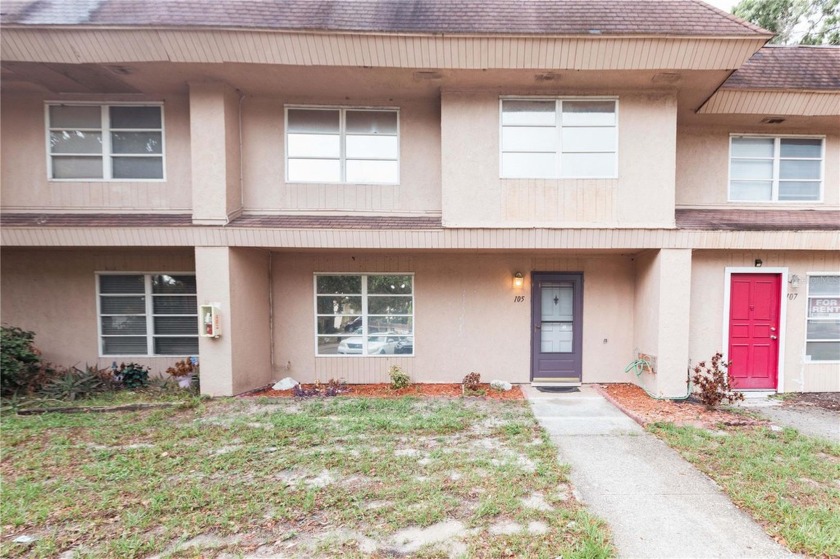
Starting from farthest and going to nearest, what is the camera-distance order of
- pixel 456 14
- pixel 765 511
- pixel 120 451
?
pixel 456 14 < pixel 120 451 < pixel 765 511

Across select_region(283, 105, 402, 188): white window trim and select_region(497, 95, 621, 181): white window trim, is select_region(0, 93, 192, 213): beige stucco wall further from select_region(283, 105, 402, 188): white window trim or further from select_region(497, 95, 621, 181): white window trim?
select_region(497, 95, 621, 181): white window trim

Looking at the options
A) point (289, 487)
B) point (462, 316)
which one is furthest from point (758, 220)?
point (289, 487)

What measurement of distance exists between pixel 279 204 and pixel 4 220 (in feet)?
15.8

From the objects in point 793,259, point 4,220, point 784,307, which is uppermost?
point 4,220

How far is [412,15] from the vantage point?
19.8 ft

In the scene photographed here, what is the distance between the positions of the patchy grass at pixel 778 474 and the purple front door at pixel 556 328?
7.50 feet

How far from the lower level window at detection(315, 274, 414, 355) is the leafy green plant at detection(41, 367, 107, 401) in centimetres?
409

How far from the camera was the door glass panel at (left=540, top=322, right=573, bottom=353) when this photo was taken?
7.48m

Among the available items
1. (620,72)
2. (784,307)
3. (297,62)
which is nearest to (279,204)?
(297,62)

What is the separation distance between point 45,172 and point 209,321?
467cm

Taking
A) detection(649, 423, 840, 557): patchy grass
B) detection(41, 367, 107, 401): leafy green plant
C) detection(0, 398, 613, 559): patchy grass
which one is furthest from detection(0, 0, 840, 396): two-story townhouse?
detection(0, 398, 613, 559): patchy grass

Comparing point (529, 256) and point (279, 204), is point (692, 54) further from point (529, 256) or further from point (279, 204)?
point (279, 204)

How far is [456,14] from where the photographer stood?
6047 mm

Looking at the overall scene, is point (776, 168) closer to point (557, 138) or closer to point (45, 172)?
point (557, 138)
